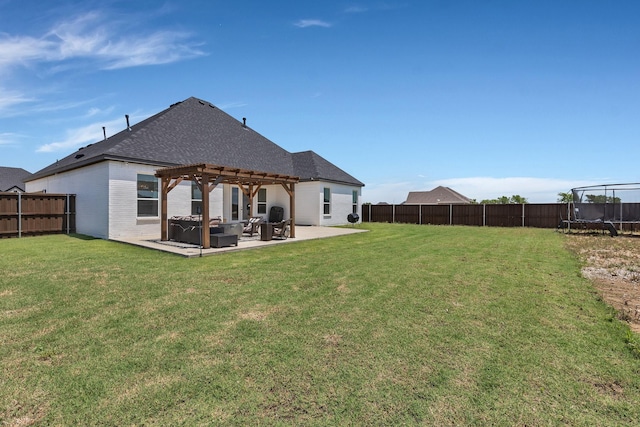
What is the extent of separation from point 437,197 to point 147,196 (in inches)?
1711

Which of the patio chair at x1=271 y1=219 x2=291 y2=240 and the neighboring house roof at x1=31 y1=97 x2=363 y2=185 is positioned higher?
the neighboring house roof at x1=31 y1=97 x2=363 y2=185

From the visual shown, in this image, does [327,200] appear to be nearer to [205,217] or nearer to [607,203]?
[205,217]

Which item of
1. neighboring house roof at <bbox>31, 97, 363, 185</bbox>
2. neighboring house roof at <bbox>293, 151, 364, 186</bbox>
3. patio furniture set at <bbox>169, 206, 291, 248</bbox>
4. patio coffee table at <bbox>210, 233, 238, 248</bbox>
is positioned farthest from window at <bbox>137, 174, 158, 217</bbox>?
neighboring house roof at <bbox>293, 151, 364, 186</bbox>

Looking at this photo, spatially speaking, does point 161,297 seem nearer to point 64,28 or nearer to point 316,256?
point 316,256

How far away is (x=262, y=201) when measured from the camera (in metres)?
20.2

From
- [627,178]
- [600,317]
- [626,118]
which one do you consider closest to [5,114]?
[600,317]

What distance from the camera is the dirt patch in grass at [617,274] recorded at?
4531 millimetres

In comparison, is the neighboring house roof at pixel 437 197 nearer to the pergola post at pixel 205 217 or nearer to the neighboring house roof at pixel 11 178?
the pergola post at pixel 205 217

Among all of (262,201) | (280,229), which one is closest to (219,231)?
(280,229)

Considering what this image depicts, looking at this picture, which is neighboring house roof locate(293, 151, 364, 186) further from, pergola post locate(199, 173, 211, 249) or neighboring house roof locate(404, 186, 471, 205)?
neighboring house roof locate(404, 186, 471, 205)

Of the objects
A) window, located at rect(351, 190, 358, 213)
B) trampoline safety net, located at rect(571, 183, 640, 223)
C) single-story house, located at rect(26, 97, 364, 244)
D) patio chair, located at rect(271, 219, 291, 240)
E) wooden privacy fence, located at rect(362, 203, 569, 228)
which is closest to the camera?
Answer: patio chair, located at rect(271, 219, 291, 240)

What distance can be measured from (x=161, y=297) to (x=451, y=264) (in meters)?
6.31

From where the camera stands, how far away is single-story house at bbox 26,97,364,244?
12203 mm

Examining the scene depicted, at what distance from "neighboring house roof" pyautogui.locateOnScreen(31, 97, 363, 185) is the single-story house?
0.04m
